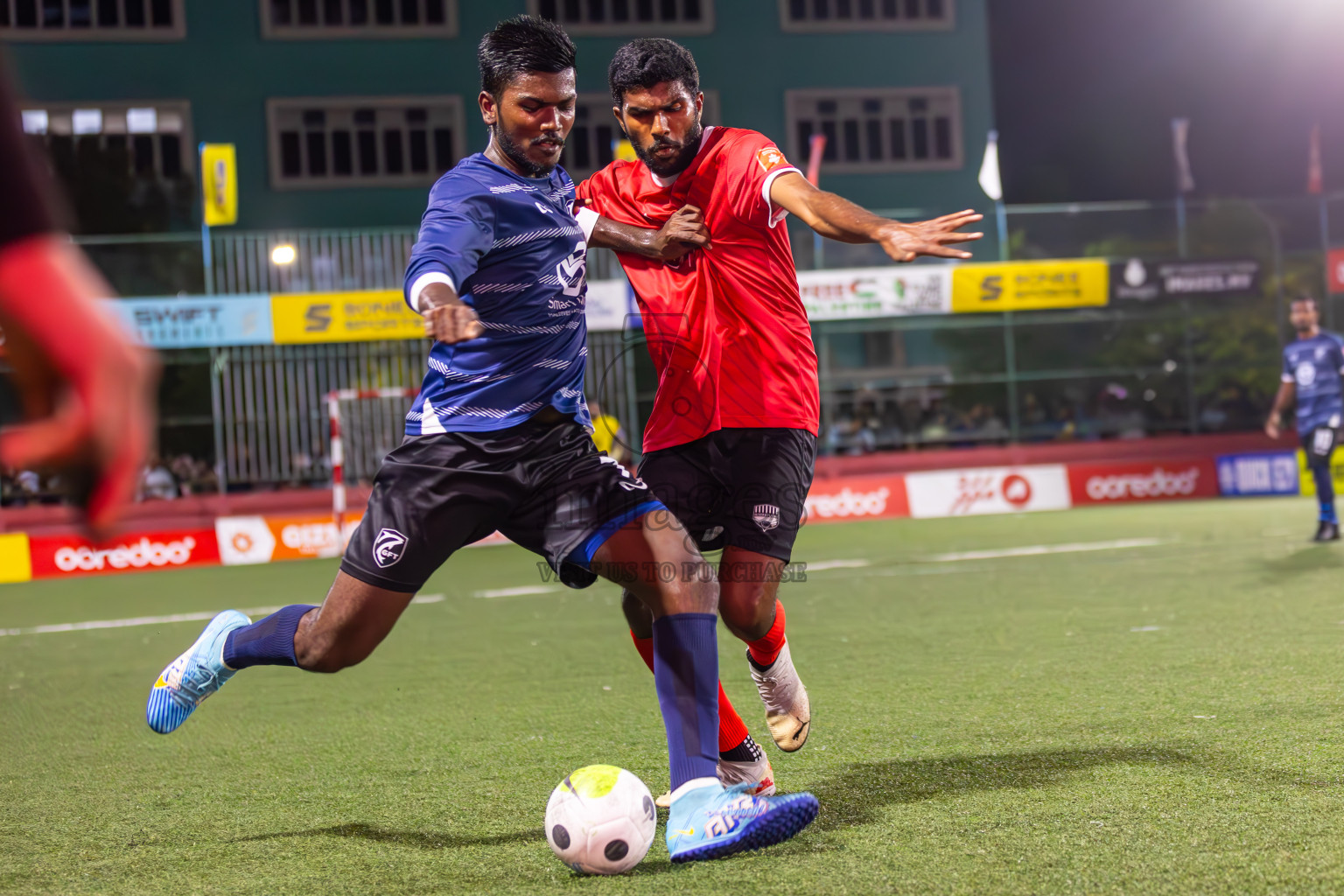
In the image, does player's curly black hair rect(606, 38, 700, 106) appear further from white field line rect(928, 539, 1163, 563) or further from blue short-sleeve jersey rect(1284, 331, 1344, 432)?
blue short-sleeve jersey rect(1284, 331, 1344, 432)

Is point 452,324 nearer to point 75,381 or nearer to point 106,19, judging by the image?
point 75,381

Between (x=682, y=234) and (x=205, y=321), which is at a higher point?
(x=205, y=321)

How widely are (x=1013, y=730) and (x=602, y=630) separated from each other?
391 centimetres

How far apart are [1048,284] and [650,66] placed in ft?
64.3

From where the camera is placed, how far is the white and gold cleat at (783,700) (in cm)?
410

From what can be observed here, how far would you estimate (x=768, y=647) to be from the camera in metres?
4.07

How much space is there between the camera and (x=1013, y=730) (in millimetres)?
4625

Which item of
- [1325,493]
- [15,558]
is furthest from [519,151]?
[15,558]

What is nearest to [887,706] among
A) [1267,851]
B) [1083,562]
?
[1267,851]

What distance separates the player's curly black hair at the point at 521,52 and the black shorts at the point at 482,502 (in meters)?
0.96

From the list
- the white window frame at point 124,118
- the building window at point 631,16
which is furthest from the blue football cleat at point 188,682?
the white window frame at point 124,118

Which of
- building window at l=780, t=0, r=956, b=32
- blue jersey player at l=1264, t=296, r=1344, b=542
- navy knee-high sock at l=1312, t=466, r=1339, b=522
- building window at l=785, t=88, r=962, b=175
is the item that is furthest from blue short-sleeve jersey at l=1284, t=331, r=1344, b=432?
building window at l=780, t=0, r=956, b=32

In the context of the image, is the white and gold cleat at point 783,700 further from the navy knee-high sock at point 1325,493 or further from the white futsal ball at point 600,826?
the navy knee-high sock at point 1325,493

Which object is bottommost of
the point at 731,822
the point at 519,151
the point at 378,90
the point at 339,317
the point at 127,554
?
the point at 127,554
